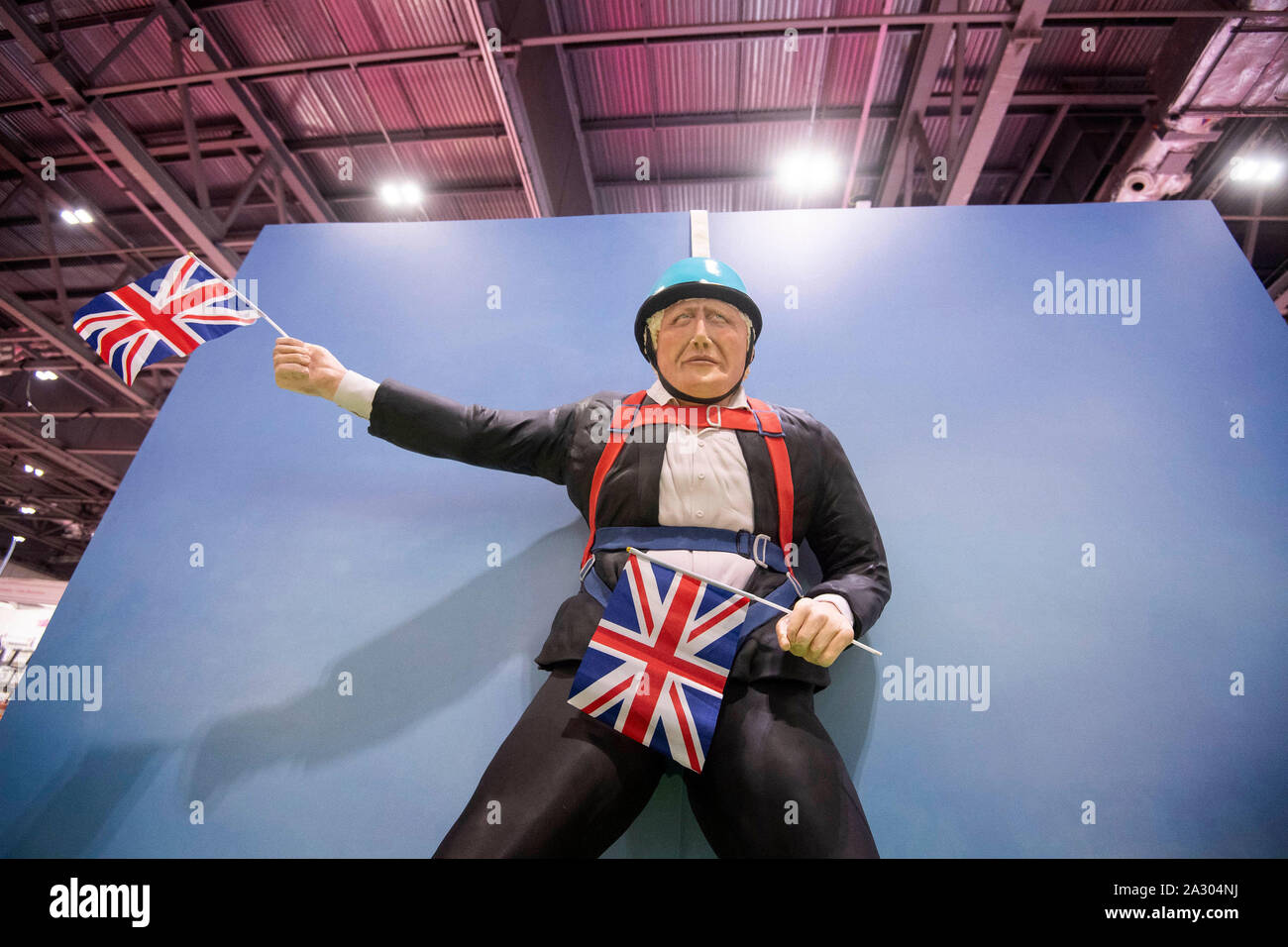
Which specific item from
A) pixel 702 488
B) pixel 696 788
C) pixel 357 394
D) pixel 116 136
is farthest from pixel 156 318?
pixel 116 136

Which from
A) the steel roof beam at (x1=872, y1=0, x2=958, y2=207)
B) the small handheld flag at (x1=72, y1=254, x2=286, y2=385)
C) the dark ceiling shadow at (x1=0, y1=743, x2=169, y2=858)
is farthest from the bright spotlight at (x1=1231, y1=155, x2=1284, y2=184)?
the dark ceiling shadow at (x1=0, y1=743, x2=169, y2=858)

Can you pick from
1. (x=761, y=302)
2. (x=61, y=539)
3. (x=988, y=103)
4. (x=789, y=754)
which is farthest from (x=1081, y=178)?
(x=61, y=539)

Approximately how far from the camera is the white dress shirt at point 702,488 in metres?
1.61

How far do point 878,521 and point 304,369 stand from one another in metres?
1.93

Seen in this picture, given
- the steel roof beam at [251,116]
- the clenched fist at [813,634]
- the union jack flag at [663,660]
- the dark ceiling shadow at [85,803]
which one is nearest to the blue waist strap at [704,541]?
the union jack flag at [663,660]

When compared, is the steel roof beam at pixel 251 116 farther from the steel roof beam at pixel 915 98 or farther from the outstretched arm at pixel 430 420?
the steel roof beam at pixel 915 98

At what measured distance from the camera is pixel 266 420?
2.54 meters

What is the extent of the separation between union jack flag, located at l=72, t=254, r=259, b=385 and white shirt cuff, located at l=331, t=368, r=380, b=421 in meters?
0.56

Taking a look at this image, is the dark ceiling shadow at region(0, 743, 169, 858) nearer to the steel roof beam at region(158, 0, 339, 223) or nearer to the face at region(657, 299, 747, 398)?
the face at region(657, 299, 747, 398)

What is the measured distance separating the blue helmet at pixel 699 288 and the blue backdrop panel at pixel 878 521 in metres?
0.53

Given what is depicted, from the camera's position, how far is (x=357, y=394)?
178 cm

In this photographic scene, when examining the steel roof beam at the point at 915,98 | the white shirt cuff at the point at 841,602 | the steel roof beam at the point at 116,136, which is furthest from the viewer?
the steel roof beam at the point at 116,136

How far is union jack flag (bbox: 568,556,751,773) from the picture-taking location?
1.37 metres
